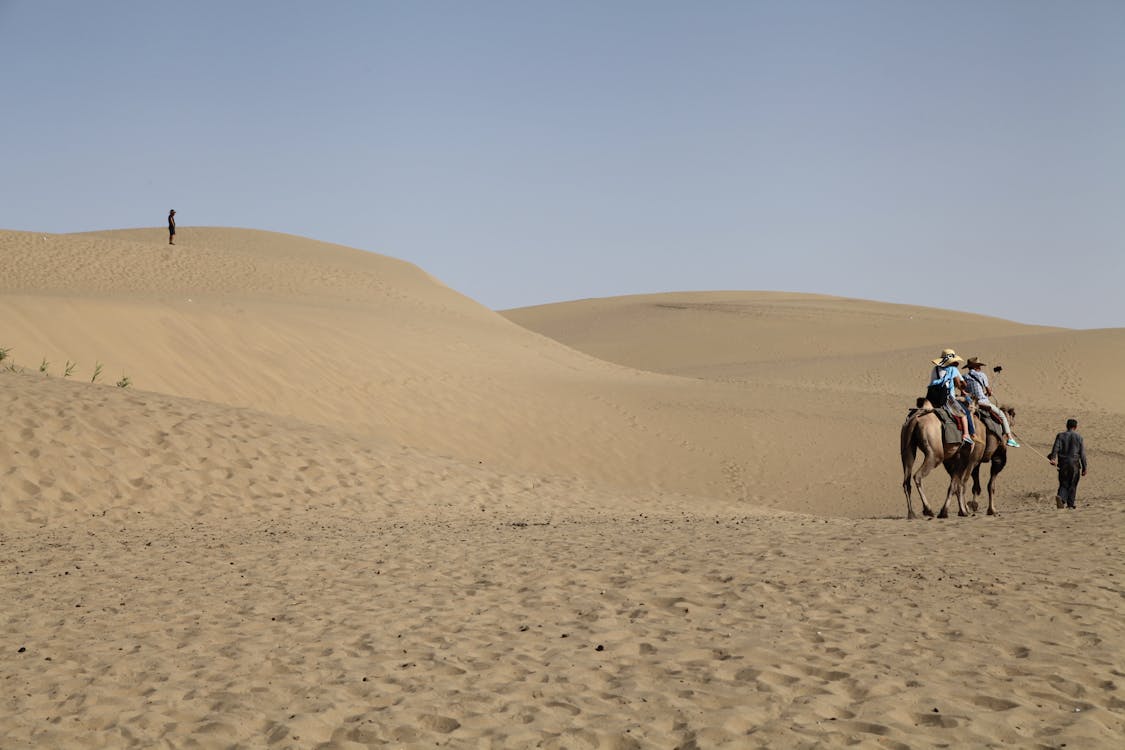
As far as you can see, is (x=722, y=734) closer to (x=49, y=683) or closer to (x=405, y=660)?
(x=405, y=660)

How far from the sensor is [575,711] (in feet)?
20.9

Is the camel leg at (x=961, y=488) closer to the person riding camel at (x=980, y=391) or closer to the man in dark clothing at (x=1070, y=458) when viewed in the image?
the person riding camel at (x=980, y=391)

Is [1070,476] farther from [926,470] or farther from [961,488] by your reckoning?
[926,470]

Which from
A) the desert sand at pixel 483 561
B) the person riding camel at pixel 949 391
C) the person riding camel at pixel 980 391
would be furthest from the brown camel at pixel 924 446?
the desert sand at pixel 483 561

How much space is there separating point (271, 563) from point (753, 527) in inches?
222

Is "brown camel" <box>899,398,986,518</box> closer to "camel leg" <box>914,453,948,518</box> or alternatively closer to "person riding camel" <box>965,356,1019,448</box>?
"camel leg" <box>914,453,948,518</box>

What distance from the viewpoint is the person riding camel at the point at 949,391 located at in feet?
48.8

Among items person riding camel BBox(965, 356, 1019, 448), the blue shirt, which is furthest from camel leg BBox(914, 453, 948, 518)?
person riding camel BBox(965, 356, 1019, 448)

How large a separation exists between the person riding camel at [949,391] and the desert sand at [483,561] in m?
1.86

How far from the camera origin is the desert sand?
250 inches

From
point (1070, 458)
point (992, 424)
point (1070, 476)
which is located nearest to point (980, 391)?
point (992, 424)

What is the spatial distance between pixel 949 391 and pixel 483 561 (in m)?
7.69

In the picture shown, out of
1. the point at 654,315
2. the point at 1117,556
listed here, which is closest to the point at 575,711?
the point at 1117,556

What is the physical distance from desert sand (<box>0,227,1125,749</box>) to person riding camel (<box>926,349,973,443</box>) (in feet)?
6.11
